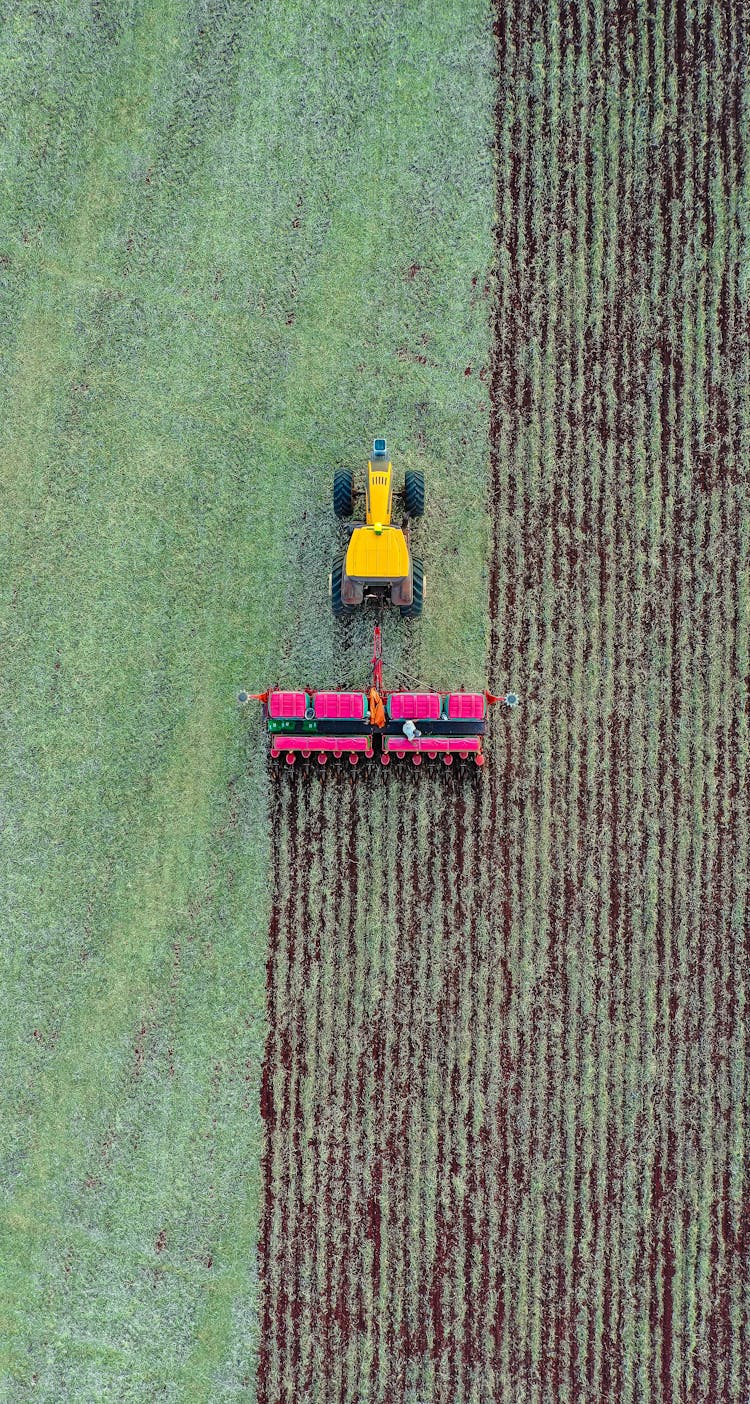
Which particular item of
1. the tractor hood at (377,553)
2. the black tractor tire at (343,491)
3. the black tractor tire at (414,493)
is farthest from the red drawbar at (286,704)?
the black tractor tire at (414,493)

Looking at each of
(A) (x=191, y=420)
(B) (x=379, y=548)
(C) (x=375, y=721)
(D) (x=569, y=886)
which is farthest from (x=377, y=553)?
(D) (x=569, y=886)

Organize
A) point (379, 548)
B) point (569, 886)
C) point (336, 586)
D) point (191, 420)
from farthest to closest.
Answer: point (191, 420), point (569, 886), point (336, 586), point (379, 548)

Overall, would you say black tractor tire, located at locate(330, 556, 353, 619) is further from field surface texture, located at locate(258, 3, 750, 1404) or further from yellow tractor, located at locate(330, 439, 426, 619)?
field surface texture, located at locate(258, 3, 750, 1404)

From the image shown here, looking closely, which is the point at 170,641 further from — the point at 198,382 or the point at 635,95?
the point at 635,95

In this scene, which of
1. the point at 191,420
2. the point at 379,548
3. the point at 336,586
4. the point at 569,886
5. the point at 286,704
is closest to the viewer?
the point at 379,548

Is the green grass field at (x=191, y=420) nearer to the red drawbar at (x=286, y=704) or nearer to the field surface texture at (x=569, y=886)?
the field surface texture at (x=569, y=886)

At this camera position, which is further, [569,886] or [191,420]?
[191,420]

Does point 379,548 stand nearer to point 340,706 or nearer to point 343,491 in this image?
point 343,491
